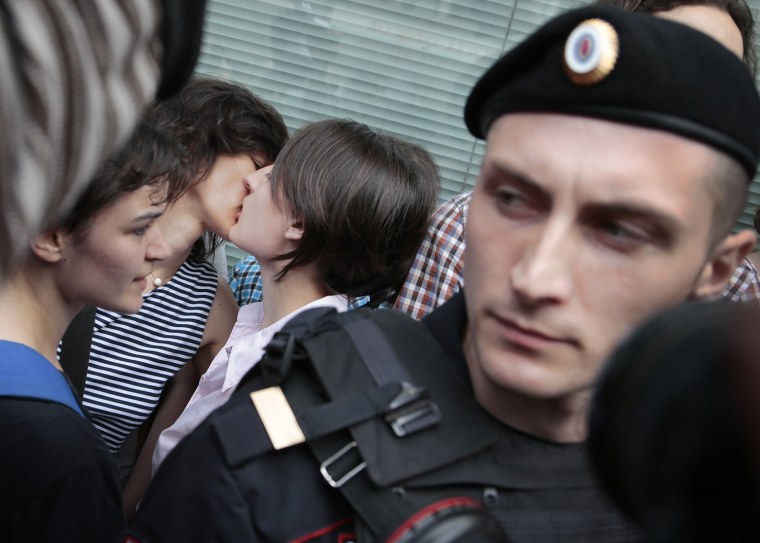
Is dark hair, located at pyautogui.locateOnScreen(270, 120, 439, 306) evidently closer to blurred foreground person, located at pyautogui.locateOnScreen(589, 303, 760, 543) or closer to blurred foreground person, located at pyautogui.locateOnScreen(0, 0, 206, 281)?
blurred foreground person, located at pyautogui.locateOnScreen(0, 0, 206, 281)

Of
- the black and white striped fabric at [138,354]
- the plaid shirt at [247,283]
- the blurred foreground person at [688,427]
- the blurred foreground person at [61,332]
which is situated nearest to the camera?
the blurred foreground person at [688,427]

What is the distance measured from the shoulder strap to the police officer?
0.93 meters

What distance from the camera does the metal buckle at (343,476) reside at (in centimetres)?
120

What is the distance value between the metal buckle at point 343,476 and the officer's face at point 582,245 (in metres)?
0.23

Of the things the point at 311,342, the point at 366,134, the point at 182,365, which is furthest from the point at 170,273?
the point at 311,342

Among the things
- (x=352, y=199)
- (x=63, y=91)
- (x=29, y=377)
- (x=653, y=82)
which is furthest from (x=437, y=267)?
(x=63, y=91)

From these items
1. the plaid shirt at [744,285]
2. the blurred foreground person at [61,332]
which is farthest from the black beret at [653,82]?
the plaid shirt at [744,285]

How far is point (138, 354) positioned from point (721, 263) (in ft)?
5.63

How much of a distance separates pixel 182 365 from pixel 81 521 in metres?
1.03

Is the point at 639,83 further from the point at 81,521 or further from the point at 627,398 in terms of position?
the point at 81,521

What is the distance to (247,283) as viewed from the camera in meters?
2.94

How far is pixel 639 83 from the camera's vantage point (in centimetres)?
113

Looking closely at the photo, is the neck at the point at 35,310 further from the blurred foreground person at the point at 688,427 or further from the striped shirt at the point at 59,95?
the blurred foreground person at the point at 688,427

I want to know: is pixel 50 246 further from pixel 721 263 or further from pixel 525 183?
pixel 721 263
